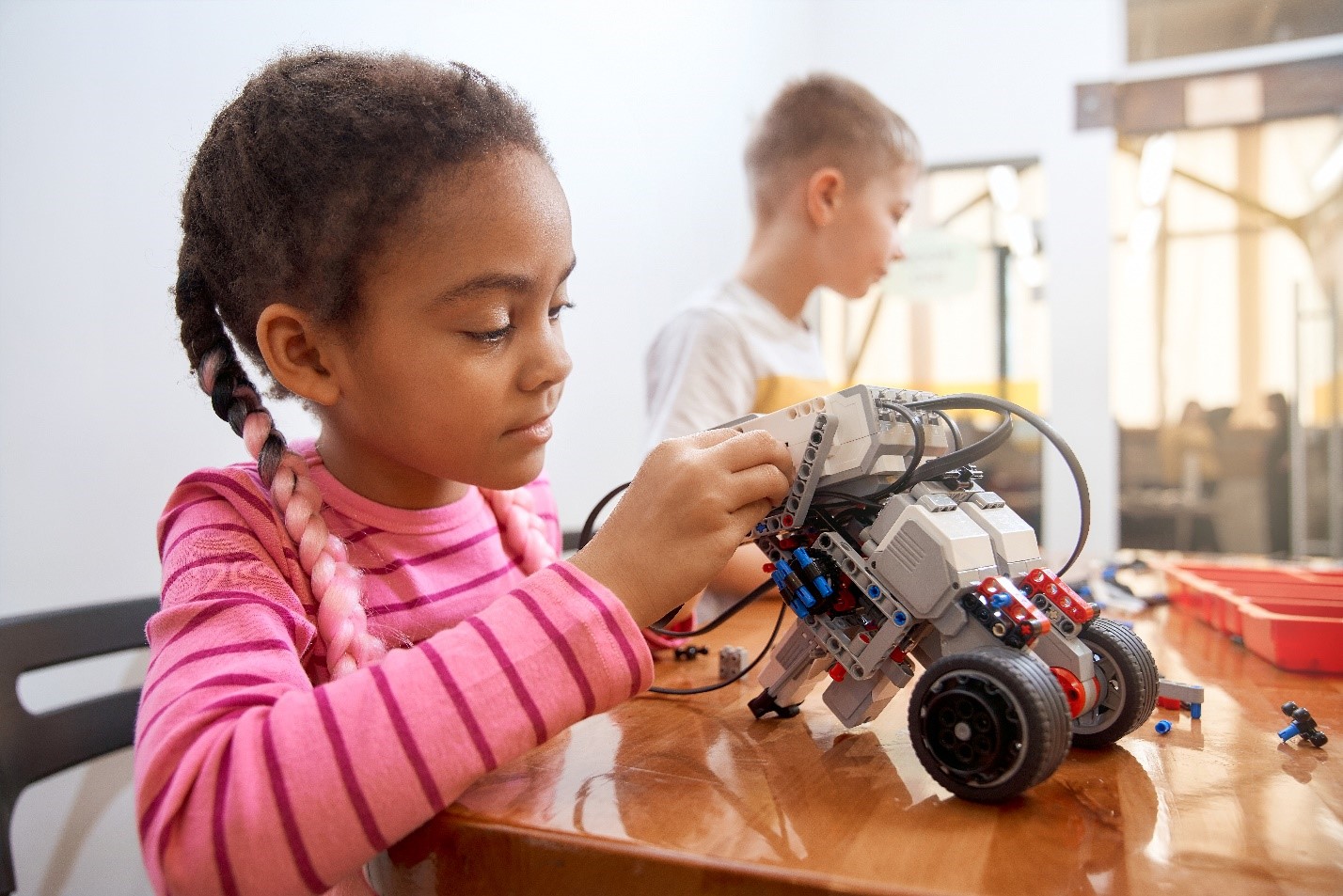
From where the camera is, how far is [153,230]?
874 millimetres

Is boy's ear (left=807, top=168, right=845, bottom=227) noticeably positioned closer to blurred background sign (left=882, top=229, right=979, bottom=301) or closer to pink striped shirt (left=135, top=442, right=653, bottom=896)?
pink striped shirt (left=135, top=442, right=653, bottom=896)

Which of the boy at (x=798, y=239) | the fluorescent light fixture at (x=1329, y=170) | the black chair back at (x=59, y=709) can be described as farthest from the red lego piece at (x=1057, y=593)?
the fluorescent light fixture at (x=1329, y=170)

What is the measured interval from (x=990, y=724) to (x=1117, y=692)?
135 mm

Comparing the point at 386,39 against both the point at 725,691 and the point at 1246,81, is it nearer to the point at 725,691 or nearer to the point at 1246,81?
the point at 725,691

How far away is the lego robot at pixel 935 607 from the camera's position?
0.48 meters

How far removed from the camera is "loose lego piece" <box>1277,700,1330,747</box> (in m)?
0.58

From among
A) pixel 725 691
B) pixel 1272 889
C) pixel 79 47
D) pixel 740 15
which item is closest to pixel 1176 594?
pixel 725 691

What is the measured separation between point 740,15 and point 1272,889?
2.51 meters

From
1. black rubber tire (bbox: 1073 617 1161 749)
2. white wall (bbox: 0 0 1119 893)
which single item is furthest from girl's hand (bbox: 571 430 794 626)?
white wall (bbox: 0 0 1119 893)

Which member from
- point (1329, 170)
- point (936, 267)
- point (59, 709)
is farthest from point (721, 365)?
point (1329, 170)

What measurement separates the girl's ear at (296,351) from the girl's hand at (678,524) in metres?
0.24

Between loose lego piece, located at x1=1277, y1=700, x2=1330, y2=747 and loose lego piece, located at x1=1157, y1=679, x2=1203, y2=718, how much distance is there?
5 cm

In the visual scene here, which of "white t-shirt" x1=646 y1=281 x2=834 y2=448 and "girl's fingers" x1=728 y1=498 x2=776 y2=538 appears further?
"white t-shirt" x1=646 y1=281 x2=834 y2=448

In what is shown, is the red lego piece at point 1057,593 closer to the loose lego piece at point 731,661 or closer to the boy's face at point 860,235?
the loose lego piece at point 731,661
